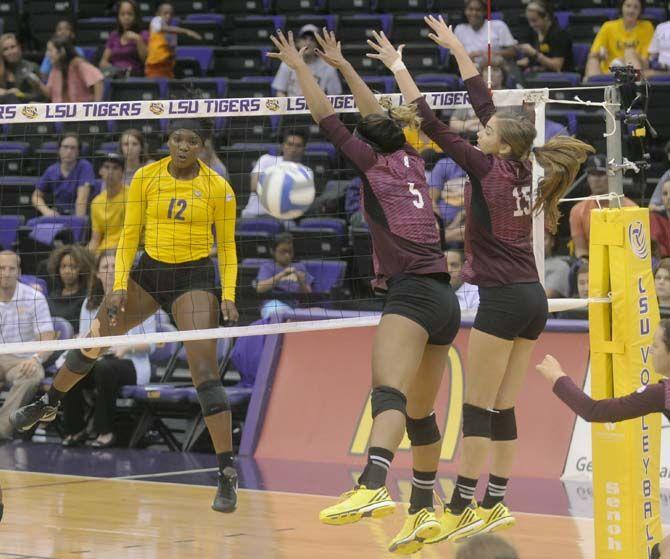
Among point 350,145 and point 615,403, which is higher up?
point 350,145

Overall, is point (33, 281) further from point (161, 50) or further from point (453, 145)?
point (453, 145)

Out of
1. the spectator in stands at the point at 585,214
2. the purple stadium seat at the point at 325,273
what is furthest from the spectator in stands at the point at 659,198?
the purple stadium seat at the point at 325,273

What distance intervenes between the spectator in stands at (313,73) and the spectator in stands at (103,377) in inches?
115

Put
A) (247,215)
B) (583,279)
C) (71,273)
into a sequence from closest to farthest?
(583,279), (71,273), (247,215)

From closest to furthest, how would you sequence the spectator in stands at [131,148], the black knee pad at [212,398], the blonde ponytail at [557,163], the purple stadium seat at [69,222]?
the blonde ponytail at [557,163] → the black knee pad at [212,398] → the spectator in stands at [131,148] → the purple stadium seat at [69,222]

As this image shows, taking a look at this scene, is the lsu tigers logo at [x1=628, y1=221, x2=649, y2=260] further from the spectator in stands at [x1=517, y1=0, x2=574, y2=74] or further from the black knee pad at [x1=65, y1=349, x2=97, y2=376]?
the spectator in stands at [x1=517, y1=0, x2=574, y2=74]

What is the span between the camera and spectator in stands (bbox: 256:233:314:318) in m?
11.1

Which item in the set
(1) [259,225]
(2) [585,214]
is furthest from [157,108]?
(1) [259,225]

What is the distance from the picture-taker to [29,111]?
7445 millimetres

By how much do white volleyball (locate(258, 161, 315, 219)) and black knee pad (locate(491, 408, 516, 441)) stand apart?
1518 mm

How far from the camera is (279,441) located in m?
10.9

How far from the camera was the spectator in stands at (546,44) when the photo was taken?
13383mm

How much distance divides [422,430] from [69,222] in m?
6.37

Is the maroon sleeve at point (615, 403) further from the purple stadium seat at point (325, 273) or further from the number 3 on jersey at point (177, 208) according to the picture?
the purple stadium seat at point (325, 273)
